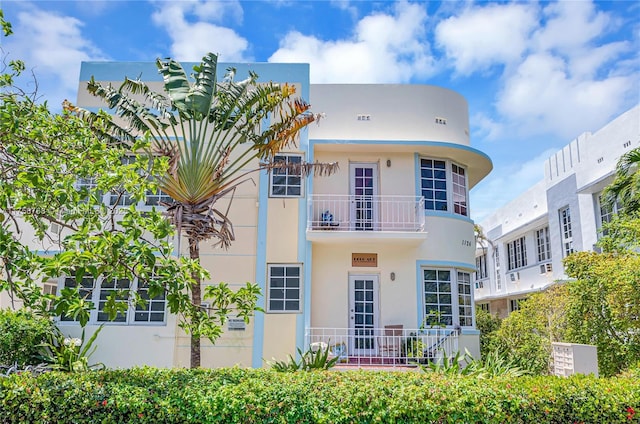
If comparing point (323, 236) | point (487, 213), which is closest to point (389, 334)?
point (323, 236)

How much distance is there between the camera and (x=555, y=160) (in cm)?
2120

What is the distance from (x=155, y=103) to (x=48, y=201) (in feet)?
18.1

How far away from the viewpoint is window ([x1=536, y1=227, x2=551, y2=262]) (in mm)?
22078

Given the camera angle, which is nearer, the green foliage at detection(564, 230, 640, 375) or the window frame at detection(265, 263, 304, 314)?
the green foliage at detection(564, 230, 640, 375)

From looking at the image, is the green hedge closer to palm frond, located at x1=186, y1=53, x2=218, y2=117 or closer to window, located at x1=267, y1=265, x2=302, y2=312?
palm frond, located at x1=186, y1=53, x2=218, y2=117

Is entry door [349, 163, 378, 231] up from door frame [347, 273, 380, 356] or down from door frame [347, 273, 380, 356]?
up

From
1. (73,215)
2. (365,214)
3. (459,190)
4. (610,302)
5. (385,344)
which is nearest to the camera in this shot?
(73,215)

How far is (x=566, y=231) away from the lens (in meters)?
20.0

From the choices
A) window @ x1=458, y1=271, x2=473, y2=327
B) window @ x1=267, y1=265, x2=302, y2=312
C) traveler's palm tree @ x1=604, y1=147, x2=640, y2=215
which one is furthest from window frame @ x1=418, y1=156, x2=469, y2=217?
window @ x1=267, y1=265, x2=302, y2=312

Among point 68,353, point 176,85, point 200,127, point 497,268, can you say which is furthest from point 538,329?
point 497,268

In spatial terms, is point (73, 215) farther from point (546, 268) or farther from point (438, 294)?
point (546, 268)

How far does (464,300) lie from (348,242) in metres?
3.83

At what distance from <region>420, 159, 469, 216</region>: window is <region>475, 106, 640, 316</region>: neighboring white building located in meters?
4.29

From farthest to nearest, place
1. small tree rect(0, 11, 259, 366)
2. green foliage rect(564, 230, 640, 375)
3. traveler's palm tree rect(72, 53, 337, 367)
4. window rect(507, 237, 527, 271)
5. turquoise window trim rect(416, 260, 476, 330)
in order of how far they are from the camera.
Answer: window rect(507, 237, 527, 271) → turquoise window trim rect(416, 260, 476, 330) → green foliage rect(564, 230, 640, 375) → traveler's palm tree rect(72, 53, 337, 367) → small tree rect(0, 11, 259, 366)
